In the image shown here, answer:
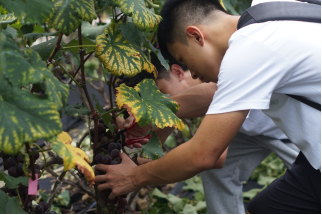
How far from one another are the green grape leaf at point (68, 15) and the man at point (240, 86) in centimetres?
45

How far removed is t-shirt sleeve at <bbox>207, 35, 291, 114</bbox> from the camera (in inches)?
36.7

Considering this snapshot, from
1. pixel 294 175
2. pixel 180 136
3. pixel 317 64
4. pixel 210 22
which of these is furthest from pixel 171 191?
pixel 317 64

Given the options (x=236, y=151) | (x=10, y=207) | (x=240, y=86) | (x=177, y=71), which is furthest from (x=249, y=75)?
(x=236, y=151)

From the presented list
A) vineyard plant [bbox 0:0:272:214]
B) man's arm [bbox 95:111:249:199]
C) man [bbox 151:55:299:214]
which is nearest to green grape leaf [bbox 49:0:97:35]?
vineyard plant [bbox 0:0:272:214]

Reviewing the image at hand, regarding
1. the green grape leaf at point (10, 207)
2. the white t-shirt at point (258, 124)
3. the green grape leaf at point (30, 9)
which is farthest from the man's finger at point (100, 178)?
the white t-shirt at point (258, 124)

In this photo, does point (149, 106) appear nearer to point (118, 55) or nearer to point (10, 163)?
point (118, 55)

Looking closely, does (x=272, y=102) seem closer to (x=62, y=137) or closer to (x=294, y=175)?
(x=294, y=175)

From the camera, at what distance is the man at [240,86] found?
3.07 feet

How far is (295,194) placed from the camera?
1488mm

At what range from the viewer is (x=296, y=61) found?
93cm

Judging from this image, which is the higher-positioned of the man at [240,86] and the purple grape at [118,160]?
the man at [240,86]

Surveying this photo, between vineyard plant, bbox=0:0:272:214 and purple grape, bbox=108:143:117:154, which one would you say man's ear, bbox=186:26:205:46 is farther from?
purple grape, bbox=108:143:117:154

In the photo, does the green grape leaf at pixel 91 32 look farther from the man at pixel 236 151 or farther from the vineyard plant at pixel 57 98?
the man at pixel 236 151

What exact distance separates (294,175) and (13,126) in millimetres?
1266
